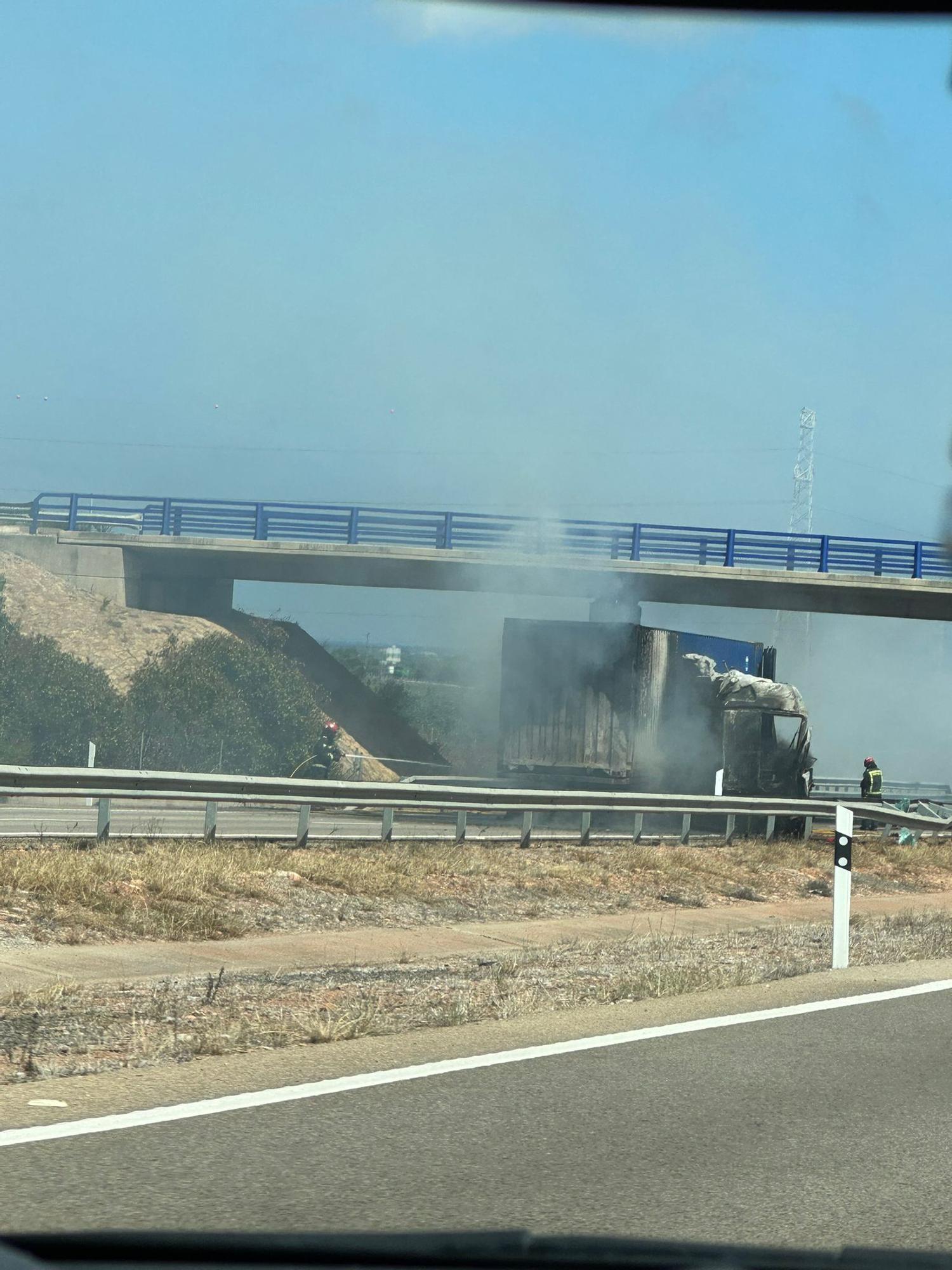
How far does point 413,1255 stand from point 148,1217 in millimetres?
1036

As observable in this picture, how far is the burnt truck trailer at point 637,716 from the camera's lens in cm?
2689

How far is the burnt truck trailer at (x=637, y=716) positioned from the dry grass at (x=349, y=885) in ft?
17.1

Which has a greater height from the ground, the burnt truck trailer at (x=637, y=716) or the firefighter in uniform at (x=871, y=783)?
the burnt truck trailer at (x=637, y=716)

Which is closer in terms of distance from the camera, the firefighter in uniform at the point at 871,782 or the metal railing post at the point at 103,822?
the metal railing post at the point at 103,822

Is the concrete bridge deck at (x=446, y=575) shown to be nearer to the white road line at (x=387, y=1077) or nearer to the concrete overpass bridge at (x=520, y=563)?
the concrete overpass bridge at (x=520, y=563)

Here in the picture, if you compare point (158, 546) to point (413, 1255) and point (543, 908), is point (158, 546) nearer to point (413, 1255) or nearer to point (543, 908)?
point (543, 908)

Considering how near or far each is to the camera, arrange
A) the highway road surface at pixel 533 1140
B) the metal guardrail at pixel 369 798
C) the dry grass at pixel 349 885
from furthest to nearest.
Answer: the metal guardrail at pixel 369 798
the dry grass at pixel 349 885
the highway road surface at pixel 533 1140

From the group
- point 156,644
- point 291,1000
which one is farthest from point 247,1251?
point 156,644

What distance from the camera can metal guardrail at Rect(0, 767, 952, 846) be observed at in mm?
14898

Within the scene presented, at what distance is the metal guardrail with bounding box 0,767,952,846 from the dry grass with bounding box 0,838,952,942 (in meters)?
0.47

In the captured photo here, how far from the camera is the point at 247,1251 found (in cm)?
440

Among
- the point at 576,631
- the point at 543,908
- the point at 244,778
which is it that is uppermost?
the point at 576,631

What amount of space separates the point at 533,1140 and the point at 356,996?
152 inches

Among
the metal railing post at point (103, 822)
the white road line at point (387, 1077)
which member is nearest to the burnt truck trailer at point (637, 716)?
the metal railing post at point (103, 822)
